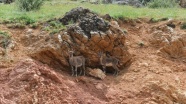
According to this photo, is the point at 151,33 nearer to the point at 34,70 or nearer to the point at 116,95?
the point at 116,95

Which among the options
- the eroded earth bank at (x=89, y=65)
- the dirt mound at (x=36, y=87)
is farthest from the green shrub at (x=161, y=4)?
the dirt mound at (x=36, y=87)

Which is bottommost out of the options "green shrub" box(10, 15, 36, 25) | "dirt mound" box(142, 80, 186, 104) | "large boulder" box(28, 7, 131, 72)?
"dirt mound" box(142, 80, 186, 104)

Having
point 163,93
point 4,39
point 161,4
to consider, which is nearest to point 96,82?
point 163,93

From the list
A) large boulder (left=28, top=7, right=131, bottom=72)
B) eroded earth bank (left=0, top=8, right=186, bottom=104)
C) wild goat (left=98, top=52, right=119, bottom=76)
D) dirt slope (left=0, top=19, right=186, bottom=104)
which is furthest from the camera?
wild goat (left=98, top=52, right=119, bottom=76)

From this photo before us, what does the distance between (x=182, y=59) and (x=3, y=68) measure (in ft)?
20.6

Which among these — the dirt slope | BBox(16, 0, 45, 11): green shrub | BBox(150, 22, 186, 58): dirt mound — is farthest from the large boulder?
BBox(16, 0, 45, 11): green shrub

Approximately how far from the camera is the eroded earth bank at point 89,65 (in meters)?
9.90

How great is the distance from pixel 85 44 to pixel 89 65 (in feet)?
2.24

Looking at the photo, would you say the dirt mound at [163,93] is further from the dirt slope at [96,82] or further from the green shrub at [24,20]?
the green shrub at [24,20]

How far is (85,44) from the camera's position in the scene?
461 inches

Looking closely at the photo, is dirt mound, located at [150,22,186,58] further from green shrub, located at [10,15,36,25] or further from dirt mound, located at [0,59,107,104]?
green shrub, located at [10,15,36,25]

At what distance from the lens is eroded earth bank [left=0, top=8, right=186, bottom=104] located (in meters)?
Answer: 9.90

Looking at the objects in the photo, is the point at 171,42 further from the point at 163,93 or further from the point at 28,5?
the point at 28,5

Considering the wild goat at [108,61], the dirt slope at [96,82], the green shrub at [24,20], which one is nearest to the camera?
the dirt slope at [96,82]
